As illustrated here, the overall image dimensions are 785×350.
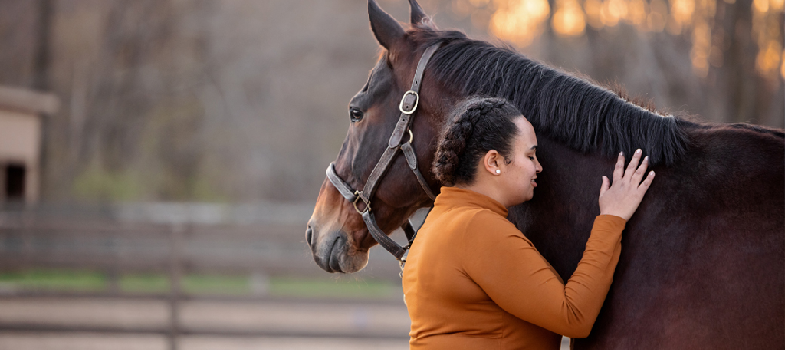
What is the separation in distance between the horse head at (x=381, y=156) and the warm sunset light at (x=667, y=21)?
5.52 meters

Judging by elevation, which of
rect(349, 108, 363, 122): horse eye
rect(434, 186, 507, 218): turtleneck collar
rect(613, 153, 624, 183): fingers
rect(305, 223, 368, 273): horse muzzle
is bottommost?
rect(305, 223, 368, 273): horse muzzle

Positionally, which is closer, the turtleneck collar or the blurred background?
the turtleneck collar

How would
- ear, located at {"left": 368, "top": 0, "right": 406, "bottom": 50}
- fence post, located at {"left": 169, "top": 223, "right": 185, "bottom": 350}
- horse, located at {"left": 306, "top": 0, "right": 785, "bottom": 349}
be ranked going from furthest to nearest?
fence post, located at {"left": 169, "top": 223, "right": 185, "bottom": 350} → ear, located at {"left": 368, "top": 0, "right": 406, "bottom": 50} → horse, located at {"left": 306, "top": 0, "right": 785, "bottom": 349}

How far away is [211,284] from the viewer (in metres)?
11.5

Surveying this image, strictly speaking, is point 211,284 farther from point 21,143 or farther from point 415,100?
point 415,100

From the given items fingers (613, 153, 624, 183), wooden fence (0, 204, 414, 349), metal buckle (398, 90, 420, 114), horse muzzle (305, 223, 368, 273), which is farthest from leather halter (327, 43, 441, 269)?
wooden fence (0, 204, 414, 349)

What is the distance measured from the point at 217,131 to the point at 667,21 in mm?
19283

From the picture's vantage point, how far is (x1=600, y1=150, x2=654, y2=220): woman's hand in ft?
5.08

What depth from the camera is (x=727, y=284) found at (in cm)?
141

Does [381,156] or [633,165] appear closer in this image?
[633,165]

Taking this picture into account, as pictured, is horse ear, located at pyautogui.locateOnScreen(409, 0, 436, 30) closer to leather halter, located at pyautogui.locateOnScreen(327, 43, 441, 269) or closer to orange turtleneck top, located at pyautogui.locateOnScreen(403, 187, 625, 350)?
leather halter, located at pyautogui.locateOnScreen(327, 43, 441, 269)

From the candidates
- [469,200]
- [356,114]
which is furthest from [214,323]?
[469,200]

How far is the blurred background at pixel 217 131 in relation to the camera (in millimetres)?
6992

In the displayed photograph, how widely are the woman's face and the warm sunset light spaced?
600 centimetres
